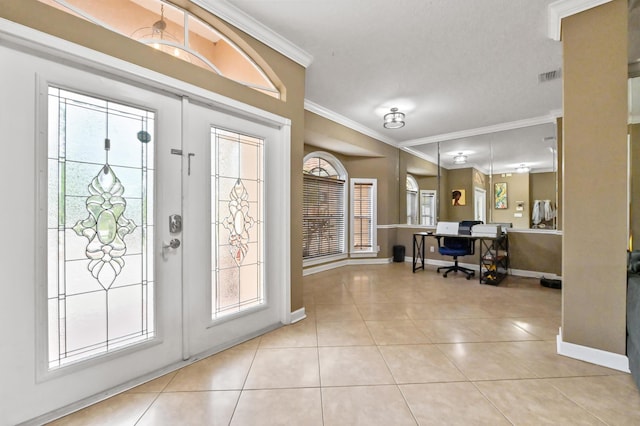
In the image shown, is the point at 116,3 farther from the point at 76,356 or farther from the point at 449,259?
the point at 449,259

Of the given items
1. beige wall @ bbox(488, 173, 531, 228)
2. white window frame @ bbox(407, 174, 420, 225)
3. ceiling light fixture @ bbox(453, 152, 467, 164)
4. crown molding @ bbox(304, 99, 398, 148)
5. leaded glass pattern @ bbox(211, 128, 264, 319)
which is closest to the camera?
leaded glass pattern @ bbox(211, 128, 264, 319)

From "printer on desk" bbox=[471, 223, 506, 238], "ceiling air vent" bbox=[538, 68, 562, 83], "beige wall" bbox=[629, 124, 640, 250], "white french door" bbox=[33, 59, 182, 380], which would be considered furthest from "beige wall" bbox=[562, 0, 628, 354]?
"white french door" bbox=[33, 59, 182, 380]

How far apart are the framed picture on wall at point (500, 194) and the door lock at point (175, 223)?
5469 mm

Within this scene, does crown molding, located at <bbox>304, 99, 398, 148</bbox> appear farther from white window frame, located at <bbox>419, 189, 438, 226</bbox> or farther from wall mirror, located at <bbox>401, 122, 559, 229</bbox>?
white window frame, located at <bbox>419, 189, 438, 226</bbox>

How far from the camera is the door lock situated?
1.95 metres

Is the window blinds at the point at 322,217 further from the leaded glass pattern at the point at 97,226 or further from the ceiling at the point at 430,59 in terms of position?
the leaded glass pattern at the point at 97,226

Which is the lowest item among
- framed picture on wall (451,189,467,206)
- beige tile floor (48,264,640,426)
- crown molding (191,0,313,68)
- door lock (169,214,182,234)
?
beige tile floor (48,264,640,426)

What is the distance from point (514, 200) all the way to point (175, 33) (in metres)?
5.76

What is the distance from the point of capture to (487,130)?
5102 millimetres

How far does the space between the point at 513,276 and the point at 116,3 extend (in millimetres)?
6295

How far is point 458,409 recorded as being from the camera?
1523mm

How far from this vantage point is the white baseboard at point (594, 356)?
1.89 metres

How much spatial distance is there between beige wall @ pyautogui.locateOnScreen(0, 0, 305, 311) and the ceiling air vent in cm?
295

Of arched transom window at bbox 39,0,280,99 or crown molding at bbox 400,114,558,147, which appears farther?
crown molding at bbox 400,114,558,147
